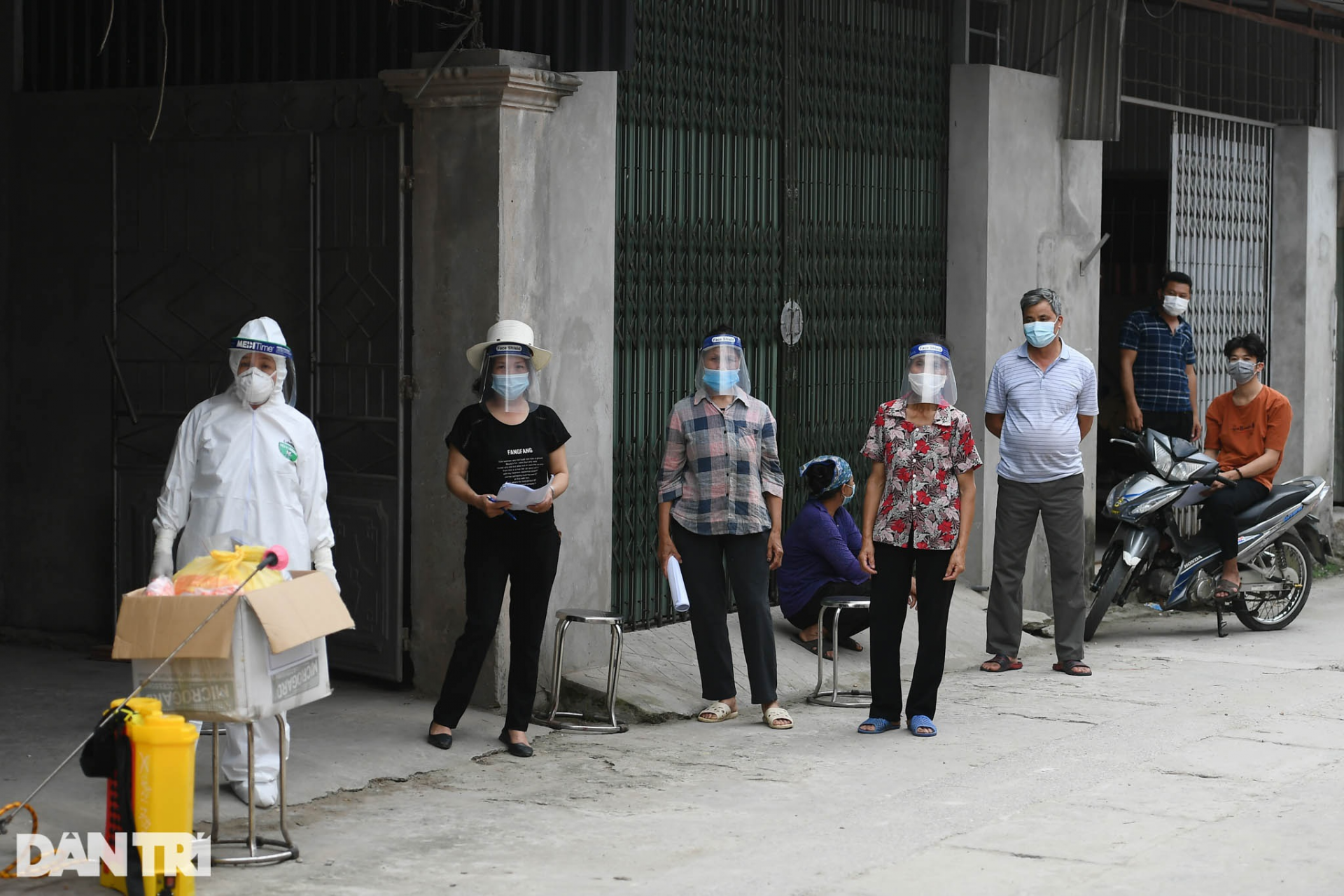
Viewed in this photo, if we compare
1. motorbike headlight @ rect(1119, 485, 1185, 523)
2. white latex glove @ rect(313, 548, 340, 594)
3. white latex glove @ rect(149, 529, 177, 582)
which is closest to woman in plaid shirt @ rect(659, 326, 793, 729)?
white latex glove @ rect(313, 548, 340, 594)

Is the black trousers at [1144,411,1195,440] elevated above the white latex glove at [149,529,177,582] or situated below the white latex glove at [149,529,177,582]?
above

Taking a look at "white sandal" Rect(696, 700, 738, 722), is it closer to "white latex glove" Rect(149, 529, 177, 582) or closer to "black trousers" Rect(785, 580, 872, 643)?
"black trousers" Rect(785, 580, 872, 643)

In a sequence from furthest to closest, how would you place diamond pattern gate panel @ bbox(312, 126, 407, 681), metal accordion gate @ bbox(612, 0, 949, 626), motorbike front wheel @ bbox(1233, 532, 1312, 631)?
motorbike front wheel @ bbox(1233, 532, 1312, 631) → metal accordion gate @ bbox(612, 0, 949, 626) → diamond pattern gate panel @ bbox(312, 126, 407, 681)

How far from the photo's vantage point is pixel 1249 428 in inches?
438

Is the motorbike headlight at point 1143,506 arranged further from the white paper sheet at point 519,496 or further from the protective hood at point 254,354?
the protective hood at point 254,354

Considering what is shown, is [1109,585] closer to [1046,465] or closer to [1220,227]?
[1046,465]

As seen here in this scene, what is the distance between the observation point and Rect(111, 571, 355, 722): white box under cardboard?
18.0 feet

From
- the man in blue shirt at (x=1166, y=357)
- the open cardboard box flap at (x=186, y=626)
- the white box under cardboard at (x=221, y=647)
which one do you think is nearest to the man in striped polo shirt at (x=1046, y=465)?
the man in blue shirt at (x=1166, y=357)

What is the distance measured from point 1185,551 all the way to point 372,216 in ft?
17.2

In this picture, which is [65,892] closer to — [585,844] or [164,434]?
[585,844]

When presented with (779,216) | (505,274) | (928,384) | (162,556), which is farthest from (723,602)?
(162,556)

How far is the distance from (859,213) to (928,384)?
3.05 metres

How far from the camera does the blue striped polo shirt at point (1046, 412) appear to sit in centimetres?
940

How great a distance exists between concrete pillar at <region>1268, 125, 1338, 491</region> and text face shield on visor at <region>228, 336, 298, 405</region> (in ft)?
33.9
